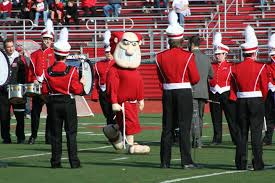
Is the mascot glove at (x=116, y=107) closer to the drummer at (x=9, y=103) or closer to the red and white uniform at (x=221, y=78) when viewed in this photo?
the red and white uniform at (x=221, y=78)

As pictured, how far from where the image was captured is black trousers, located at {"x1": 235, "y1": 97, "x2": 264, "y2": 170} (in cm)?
1634

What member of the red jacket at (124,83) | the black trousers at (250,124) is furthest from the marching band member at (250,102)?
the red jacket at (124,83)

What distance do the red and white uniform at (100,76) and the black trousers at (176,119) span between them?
468cm

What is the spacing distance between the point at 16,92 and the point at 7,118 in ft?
3.92

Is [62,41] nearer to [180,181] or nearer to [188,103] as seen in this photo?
[188,103]

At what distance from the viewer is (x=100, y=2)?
42.4m

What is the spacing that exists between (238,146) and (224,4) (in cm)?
2308

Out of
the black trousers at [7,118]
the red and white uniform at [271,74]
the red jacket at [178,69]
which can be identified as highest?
the red jacket at [178,69]

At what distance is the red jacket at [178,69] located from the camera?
1669cm

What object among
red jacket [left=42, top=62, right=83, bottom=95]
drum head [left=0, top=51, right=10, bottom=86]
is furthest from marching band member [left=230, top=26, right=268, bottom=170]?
drum head [left=0, top=51, right=10, bottom=86]

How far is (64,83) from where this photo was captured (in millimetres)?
17078

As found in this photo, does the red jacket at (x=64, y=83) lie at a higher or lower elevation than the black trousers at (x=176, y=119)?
higher

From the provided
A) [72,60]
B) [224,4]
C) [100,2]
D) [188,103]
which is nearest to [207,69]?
[188,103]

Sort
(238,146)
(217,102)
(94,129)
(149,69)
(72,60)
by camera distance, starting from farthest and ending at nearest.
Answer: (149,69)
(72,60)
(94,129)
(217,102)
(238,146)
